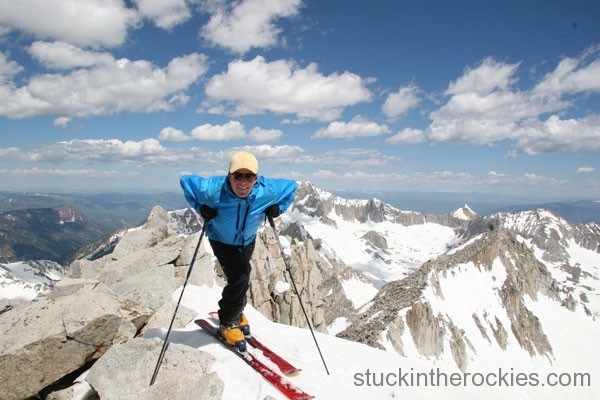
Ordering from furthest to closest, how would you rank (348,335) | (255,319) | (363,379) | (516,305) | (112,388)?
(516,305), (348,335), (255,319), (363,379), (112,388)

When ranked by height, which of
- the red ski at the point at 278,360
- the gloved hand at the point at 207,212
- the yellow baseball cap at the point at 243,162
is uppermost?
the yellow baseball cap at the point at 243,162

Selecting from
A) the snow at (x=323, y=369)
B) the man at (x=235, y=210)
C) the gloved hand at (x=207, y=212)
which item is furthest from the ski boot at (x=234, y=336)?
the gloved hand at (x=207, y=212)

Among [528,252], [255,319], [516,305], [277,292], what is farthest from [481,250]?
[255,319]

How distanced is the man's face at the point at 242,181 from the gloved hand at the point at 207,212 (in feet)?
2.61

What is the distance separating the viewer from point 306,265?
6838 centimetres

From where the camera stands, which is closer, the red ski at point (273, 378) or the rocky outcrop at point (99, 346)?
the rocky outcrop at point (99, 346)

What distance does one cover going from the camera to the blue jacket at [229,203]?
981 cm

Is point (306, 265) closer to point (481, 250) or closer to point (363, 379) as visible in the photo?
point (481, 250)

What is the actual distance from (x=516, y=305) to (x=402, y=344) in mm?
48087

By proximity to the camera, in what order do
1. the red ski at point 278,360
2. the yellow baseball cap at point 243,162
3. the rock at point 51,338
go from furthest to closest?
the red ski at point 278,360 → the yellow baseball cap at point 243,162 → the rock at point 51,338

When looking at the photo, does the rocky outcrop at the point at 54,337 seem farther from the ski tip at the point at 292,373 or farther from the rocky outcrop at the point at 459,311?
the rocky outcrop at the point at 459,311

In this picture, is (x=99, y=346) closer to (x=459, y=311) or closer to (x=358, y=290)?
(x=459, y=311)

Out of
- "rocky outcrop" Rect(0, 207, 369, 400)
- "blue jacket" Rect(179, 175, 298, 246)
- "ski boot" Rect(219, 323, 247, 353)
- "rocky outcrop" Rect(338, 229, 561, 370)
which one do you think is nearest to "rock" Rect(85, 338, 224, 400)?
"rocky outcrop" Rect(0, 207, 369, 400)

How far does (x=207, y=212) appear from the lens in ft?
31.9
